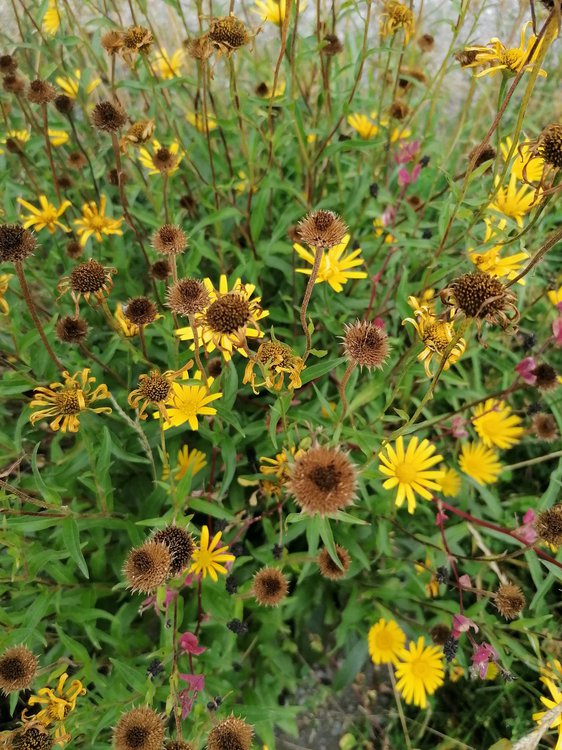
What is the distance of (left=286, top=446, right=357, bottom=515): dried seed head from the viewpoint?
132 centimetres

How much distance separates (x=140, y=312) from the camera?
1801mm

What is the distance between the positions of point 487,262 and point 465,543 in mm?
1323

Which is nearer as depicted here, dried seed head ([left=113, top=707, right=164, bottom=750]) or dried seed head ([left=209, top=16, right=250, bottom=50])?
dried seed head ([left=113, top=707, right=164, bottom=750])

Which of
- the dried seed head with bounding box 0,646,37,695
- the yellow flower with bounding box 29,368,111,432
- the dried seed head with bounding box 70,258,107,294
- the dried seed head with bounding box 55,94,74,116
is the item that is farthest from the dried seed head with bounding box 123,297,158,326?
the dried seed head with bounding box 55,94,74,116

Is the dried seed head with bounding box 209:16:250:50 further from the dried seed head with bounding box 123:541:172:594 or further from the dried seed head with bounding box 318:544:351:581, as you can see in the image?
the dried seed head with bounding box 318:544:351:581

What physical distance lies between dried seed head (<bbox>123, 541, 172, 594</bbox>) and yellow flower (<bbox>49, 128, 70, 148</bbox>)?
2.24 m

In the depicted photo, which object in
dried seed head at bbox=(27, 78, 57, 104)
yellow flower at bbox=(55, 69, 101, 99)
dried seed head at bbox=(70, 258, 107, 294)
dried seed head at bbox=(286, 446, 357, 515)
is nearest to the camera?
dried seed head at bbox=(286, 446, 357, 515)

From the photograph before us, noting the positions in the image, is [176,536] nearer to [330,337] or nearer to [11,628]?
[11,628]

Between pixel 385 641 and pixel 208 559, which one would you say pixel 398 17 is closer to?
pixel 208 559

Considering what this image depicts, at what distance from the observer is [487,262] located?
2.07 meters

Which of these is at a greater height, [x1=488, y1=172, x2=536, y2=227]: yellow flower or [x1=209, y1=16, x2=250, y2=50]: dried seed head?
[x1=209, y1=16, x2=250, y2=50]: dried seed head

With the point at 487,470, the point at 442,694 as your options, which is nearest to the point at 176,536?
the point at 487,470

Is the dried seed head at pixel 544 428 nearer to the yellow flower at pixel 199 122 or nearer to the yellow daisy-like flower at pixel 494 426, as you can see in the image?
the yellow daisy-like flower at pixel 494 426

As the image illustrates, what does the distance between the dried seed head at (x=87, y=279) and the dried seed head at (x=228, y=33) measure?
862mm
